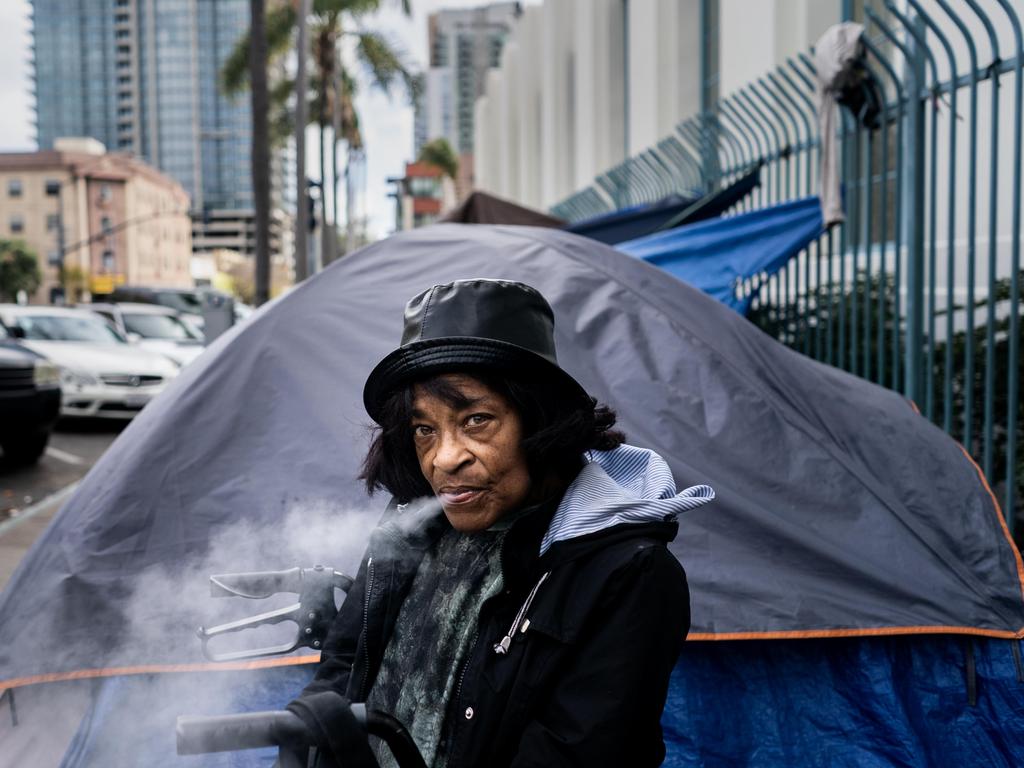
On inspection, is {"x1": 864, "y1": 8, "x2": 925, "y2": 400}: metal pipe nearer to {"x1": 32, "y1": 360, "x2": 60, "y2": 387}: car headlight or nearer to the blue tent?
the blue tent

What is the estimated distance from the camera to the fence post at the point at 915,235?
423 cm

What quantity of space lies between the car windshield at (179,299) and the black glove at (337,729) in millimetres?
→ 23708

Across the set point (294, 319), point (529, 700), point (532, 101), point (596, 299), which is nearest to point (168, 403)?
point (294, 319)

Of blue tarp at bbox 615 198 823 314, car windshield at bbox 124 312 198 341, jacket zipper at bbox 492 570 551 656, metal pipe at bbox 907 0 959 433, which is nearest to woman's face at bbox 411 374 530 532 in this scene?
jacket zipper at bbox 492 570 551 656

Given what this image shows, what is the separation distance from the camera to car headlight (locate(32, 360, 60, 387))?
8852 mm

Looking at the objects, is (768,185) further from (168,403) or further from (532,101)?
(532,101)

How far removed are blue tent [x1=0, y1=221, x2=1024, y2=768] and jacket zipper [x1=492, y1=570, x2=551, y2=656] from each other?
104 cm

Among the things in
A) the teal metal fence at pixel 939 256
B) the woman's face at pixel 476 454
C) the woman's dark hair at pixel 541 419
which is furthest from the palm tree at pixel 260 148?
the woman's face at pixel 476 454

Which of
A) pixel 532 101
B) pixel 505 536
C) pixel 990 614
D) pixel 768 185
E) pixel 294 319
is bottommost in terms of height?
pixel 990 614

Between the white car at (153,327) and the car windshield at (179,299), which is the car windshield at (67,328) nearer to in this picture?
the white car at (153,327)

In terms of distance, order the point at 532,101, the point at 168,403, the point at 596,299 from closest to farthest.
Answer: the point at 168,403 → the point at 596,299 → the point at 532,101

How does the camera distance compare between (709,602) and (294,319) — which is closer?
(709,602)

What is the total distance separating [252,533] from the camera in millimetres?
2727

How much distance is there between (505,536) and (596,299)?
183cm
